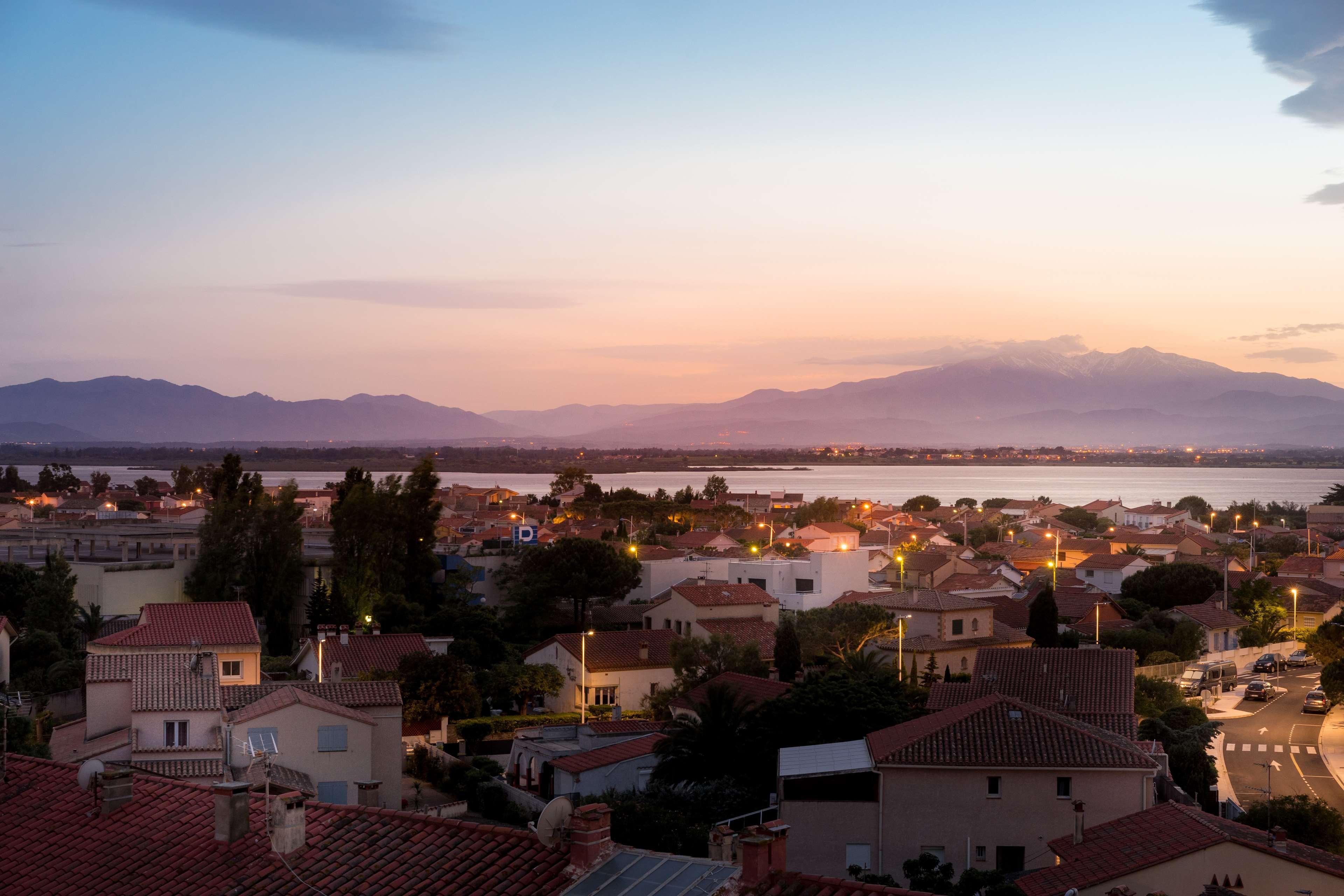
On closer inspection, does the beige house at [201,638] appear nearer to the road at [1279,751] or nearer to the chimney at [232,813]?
the chimney at [232,813]

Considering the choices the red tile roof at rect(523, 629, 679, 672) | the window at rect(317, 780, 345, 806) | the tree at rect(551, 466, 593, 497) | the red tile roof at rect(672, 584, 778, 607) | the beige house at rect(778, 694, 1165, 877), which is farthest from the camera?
the tree at rect(551, 466, 593, 497)

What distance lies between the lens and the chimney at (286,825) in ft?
28.6

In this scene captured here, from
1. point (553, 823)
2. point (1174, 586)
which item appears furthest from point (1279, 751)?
point (1174, 586)

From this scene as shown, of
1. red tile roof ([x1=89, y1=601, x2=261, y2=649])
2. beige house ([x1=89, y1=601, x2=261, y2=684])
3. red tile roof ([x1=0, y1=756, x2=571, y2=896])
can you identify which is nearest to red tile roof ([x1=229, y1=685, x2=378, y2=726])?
beige house ([x1=89, y1=601, x2=261, y2=684])

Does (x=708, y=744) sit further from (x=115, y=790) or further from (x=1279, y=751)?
(x=1279, y=751)

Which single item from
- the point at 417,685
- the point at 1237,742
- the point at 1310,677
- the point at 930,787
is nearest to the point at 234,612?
the point at 417,685

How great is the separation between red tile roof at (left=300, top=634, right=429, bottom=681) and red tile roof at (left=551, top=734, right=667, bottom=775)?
24.8 ft

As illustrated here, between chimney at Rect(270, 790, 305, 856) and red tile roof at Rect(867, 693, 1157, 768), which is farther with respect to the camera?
red tile roof at Rect(867, 693, 1157, 768)

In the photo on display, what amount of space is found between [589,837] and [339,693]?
13.9m

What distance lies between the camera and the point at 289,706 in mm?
19016

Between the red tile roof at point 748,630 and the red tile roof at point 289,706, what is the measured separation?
627 inches

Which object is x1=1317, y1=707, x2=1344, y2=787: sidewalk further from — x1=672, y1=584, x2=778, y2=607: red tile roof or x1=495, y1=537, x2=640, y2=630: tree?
x1=495, y1=537, x2=640, y2=630: tree

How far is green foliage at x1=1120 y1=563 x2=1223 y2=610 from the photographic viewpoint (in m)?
52.1

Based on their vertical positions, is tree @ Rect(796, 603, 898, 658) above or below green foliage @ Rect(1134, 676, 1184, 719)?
above
